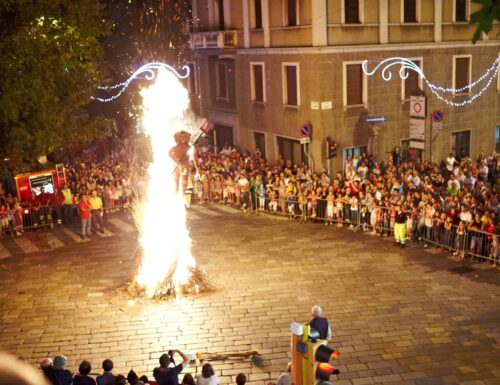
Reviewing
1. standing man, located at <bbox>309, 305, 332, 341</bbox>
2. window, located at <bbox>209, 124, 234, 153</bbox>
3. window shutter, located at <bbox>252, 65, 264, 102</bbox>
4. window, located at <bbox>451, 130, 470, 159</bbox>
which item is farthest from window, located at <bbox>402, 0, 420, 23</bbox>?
standing man, located at <bbox>309, 305, 332, 341</bbox>

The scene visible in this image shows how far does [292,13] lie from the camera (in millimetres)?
25281

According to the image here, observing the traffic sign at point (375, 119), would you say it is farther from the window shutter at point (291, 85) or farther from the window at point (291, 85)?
the window shutter at point (291, 85)

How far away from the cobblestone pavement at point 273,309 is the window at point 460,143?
11.4m

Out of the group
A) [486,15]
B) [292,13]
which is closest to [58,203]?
[292,13]

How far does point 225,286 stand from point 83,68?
10.8 m

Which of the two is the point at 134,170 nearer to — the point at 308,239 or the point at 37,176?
the point at 37,176

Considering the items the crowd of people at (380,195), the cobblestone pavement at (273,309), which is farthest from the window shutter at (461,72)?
the cobblestone pavement at (273,309)

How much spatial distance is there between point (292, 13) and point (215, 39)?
5971 mm

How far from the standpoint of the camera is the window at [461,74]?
1079 inches

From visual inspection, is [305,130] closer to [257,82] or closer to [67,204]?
[257,82]

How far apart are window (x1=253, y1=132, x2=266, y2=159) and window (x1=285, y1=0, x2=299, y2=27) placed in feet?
18.3

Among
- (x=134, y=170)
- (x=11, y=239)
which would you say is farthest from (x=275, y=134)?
(x=11, y=239)

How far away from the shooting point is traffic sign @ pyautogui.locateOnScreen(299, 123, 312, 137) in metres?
24.3

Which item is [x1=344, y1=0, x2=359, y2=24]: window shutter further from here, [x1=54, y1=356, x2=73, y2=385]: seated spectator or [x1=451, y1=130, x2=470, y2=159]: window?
[x1=54, y1=356, x2=73, y2=385]: seated spectator
